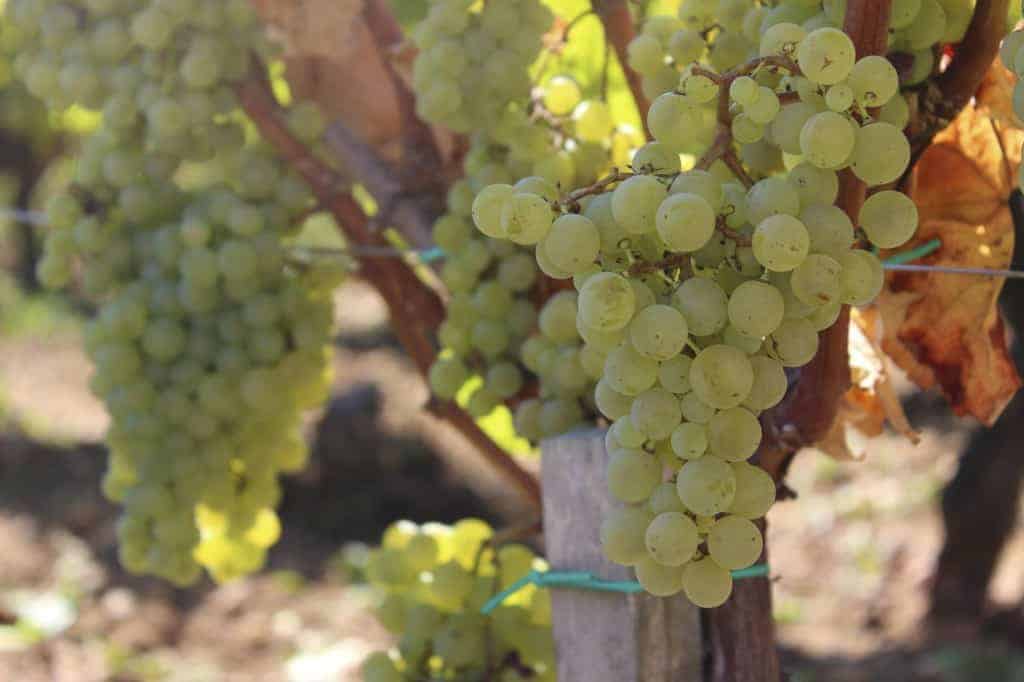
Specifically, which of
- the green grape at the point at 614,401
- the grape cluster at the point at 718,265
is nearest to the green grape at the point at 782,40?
the grape cluster at the point at 718,265

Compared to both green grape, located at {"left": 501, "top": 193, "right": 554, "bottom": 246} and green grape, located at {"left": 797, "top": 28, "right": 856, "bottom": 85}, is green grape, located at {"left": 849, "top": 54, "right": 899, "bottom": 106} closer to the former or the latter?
green grape, located at {"left": 797, "top": 28, "right": 856, "bottom": 85}

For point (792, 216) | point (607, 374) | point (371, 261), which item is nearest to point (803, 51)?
point (792, 216)

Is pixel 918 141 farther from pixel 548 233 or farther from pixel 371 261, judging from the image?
pixel 371 261

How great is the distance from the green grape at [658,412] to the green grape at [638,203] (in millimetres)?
91

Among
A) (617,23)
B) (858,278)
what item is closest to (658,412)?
(858,278)

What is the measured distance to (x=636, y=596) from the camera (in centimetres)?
85

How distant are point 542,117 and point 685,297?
1.35 ft

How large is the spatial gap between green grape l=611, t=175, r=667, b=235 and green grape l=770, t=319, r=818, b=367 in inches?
3.6

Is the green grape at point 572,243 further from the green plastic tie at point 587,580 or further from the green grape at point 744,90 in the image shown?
the green plastic tie at point 587,580

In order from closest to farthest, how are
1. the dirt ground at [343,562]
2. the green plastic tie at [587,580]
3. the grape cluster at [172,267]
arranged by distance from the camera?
1. the green plastic tie at [587,580]
2. the grape cluster at [172,267]
3. the dirt ground at [343,562]

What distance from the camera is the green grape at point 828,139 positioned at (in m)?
0.59

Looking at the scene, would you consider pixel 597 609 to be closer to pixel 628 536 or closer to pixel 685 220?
pixel 628 536

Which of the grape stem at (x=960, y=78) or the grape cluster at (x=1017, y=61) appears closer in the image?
the grape cluster at (x=1017, y=61)

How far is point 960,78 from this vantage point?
0.76 meters
